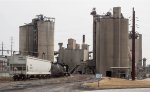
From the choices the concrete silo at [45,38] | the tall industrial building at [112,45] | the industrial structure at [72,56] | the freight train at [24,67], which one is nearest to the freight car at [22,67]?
the freight train at [24,67]

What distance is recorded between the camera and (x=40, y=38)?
132 meters

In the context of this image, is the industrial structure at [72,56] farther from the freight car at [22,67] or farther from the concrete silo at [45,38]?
the freight car at [22,67]

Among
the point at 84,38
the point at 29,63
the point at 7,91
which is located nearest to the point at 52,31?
the point at 84,38

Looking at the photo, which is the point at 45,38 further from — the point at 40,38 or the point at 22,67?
the point at 22,67

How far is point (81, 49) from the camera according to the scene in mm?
157750

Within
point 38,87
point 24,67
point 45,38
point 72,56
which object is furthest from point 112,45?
point 38,87

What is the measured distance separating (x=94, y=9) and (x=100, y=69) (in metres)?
29.4

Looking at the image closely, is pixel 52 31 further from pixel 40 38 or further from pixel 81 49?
pixel 81 49

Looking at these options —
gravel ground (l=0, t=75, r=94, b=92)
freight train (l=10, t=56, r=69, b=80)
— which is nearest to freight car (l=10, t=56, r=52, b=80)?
freight train (l=10, t=56, r=69, b=80)

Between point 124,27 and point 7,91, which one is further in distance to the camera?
point 124,27

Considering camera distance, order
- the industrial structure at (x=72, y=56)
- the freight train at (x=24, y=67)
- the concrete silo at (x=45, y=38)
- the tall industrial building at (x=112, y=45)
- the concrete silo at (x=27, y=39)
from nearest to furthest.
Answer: the freight train at (x=24, y=67) → the tall industrial building at (x=112, y=45) → the concrete silo at (x=45, y=38) → the concrete silo at (x=27, y=39) → the industrial structure at (x=72, y=56)

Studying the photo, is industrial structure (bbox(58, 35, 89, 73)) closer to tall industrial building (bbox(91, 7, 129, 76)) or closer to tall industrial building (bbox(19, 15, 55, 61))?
tall industrial building (bbox(19, 15, 55, 61))

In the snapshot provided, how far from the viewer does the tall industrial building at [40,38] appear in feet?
431

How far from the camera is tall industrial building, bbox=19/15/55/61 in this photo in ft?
431
